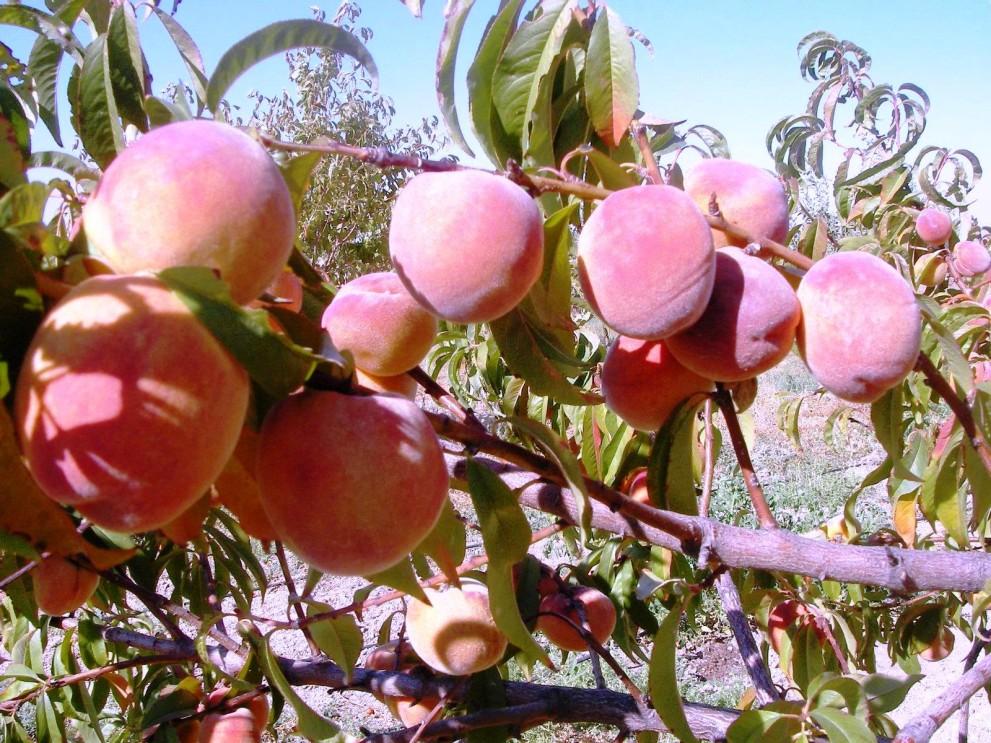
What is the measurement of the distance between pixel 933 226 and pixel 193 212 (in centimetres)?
230

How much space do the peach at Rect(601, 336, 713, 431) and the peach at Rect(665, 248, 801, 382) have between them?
42mm

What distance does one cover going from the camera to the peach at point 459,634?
1.09 m

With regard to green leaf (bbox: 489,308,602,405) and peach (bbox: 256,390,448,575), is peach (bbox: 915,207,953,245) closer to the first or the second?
green leaf (bbox: 489,308,602,405)

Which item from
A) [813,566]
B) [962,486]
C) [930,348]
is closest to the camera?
[813,566]

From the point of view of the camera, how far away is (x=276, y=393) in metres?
0.41

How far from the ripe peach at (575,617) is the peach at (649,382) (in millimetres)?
540

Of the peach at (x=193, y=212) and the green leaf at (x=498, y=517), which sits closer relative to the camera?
the peach at (x=193, y=212)

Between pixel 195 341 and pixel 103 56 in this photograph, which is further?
pixel 103 56

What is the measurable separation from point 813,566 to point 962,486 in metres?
0.63

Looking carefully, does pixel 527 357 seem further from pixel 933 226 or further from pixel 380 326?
pixel 933 226

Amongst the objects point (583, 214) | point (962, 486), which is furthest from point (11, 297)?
point (962, 486)

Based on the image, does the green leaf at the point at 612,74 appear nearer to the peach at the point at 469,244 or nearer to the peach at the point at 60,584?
the peach at the point at 469,244

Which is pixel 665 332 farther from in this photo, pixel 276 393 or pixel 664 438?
pixel 276 393

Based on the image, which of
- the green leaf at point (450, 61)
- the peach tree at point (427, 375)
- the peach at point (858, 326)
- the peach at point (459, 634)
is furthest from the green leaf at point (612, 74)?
the peach at point (459, 634)
